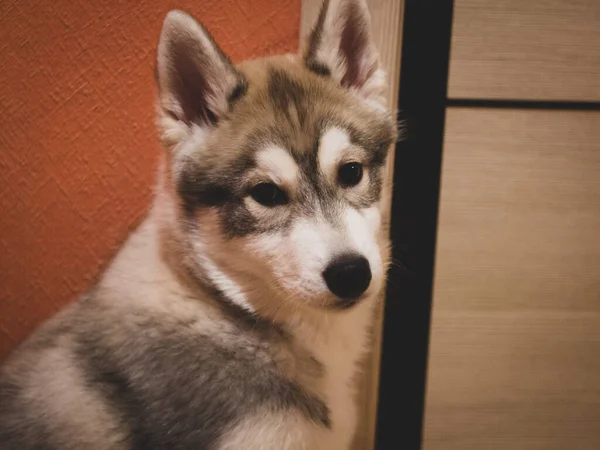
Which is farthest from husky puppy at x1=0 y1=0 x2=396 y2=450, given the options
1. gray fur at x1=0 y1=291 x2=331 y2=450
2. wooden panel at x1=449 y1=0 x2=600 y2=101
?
wooden panel at x1=449 y1=0 x2=600 y2=101

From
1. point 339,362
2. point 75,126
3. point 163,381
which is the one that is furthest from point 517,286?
point 75,126

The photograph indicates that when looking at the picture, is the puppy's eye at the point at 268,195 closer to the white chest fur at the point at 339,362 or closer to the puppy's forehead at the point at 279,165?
the puppy's forehead at the point at 279,165

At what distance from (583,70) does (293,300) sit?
3.13ft

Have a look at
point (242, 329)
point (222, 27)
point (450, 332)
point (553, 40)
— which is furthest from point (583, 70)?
point (242, 329)

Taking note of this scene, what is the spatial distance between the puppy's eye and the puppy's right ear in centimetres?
17

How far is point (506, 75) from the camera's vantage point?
1.29 meters

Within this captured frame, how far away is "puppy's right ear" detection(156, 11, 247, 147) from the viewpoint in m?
0.89

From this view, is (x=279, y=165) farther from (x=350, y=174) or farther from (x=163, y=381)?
(x=163, y=381)

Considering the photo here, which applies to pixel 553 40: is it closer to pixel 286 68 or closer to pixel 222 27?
pixel 286 68

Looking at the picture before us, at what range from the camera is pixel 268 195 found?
3.10 ft

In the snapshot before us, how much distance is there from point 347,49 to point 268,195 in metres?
0.36

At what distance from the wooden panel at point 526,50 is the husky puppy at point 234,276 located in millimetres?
365

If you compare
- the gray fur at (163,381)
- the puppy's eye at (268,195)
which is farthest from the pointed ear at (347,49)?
the gray fur at (163,381)

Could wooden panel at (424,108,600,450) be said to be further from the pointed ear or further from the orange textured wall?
the orange textured wall
